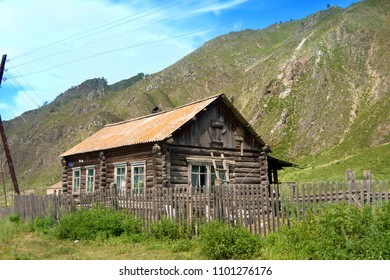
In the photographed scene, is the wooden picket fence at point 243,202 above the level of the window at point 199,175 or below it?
below

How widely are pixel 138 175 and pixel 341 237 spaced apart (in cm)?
1416

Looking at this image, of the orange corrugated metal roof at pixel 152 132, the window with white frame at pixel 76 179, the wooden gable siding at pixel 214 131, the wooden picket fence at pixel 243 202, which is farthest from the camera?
the window with white frame at pixel 76 179

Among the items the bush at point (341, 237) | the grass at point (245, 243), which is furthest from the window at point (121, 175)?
the bush at point (341, 237)

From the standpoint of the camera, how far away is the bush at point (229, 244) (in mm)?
9117

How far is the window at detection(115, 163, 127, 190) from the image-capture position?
21.8 metres

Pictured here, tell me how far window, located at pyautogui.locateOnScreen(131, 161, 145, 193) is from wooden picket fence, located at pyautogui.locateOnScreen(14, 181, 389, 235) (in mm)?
4441

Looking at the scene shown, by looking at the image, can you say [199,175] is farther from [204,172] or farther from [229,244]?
[229,244]

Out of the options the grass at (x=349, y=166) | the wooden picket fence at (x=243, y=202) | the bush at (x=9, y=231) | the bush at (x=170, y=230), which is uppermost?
the grass at (x=349, y=166)

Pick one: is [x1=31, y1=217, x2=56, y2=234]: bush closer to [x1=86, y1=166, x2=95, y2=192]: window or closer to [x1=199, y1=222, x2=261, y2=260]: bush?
[x1=86, y1=166, x2=95, y2=192]: window

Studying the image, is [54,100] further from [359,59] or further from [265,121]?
[359,59]

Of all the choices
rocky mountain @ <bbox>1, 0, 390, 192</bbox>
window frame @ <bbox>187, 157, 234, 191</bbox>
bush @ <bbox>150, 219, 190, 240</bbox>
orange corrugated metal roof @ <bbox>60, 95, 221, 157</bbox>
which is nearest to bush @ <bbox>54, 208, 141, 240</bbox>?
bush @ <bbox>150, 219, 190, 240</bbox>

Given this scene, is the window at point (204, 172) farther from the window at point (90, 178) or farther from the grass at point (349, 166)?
the grass at point (349, 166)

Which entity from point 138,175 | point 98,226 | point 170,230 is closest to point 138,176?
point 138,175

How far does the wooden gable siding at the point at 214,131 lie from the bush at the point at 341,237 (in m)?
11.7
